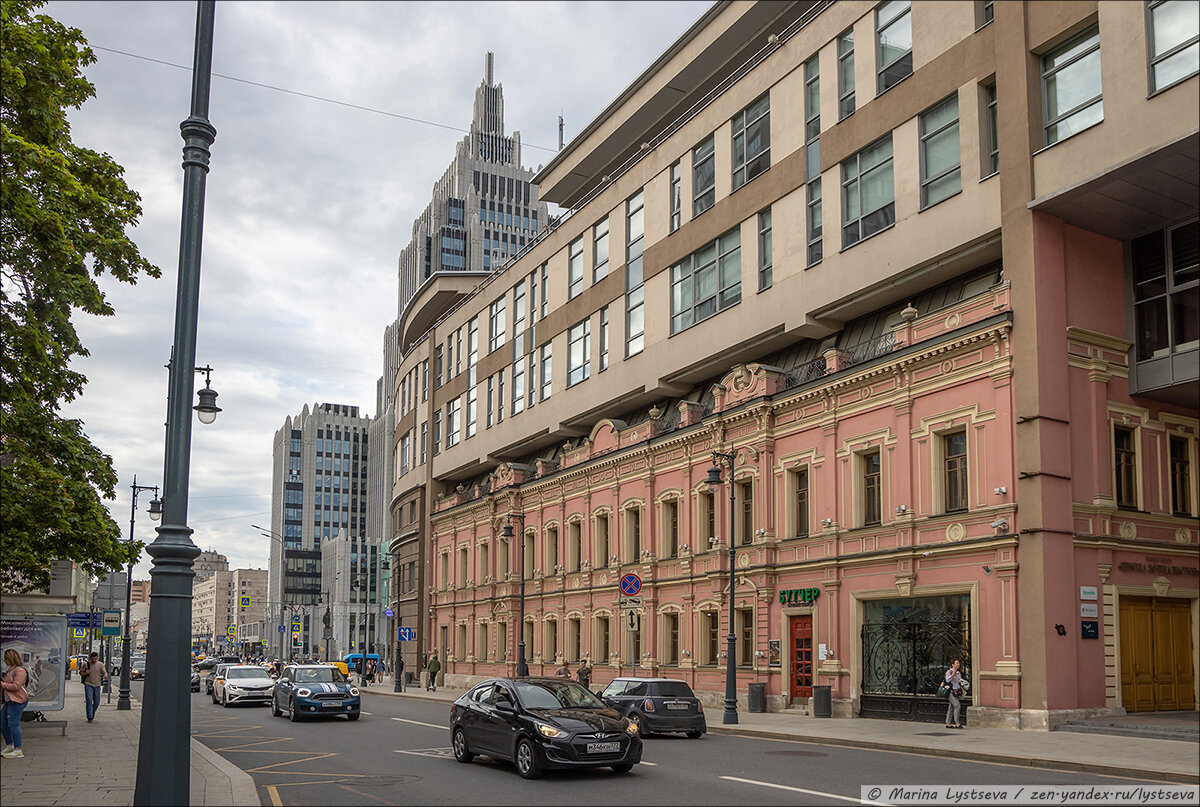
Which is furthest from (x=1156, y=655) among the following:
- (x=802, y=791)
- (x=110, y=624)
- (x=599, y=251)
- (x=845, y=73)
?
(x=110, y=624)

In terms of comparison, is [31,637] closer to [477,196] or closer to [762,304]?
[762,304]

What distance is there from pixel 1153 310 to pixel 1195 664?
862 cm

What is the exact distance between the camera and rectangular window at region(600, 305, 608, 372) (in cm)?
4712

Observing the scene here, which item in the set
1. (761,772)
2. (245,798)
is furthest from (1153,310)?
(245,798)

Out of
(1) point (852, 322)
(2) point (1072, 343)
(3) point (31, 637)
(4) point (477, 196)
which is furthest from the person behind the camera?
(4) point (477, 196)

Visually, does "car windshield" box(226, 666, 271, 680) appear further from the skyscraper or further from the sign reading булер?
the skyscraper

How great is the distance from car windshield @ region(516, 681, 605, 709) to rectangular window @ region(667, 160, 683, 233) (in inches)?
1057

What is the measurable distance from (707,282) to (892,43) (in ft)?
36.4

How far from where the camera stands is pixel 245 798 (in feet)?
44.0

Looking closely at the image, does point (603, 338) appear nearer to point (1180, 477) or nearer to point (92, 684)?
point (1180, 477)

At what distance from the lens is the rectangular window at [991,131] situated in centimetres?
2759

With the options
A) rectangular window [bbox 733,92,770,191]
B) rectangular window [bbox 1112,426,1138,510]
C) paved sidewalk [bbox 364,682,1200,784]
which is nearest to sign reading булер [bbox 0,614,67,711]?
paved sidewalk [bbox 364,682,1200,784]

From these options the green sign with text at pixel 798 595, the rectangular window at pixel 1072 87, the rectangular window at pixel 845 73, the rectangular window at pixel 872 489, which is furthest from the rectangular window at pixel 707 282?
the rectangular window at pixel 1072 87

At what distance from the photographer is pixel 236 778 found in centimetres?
1550
